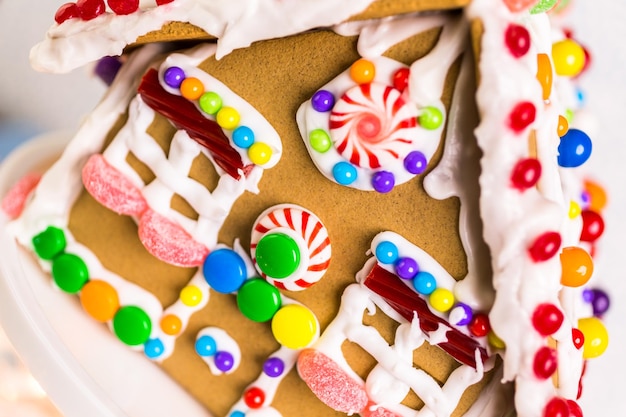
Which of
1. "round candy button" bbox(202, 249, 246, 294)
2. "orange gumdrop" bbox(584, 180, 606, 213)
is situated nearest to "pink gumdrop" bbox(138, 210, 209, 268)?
"round candy button" bbox(202, 249, 246, 294)

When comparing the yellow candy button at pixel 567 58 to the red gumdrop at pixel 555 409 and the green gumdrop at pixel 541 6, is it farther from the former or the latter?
the red gumdrop at pixel 555 409

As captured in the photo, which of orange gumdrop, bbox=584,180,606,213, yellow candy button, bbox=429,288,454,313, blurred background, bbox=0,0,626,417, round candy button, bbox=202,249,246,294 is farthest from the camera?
blurred background, bbox=0,0,626,417

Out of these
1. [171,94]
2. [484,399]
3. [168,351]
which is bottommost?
[168,351]

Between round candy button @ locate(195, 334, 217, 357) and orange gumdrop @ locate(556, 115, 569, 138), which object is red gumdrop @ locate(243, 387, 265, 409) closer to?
round candy button @ locate(195, 334, 217, 357)

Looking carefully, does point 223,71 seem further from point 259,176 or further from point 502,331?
point 502,331

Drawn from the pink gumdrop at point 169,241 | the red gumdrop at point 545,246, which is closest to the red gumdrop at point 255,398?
the pink gumdrop at point 169,241

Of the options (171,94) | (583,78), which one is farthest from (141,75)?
(583,78)

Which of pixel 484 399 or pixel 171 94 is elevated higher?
pixel 171 94
